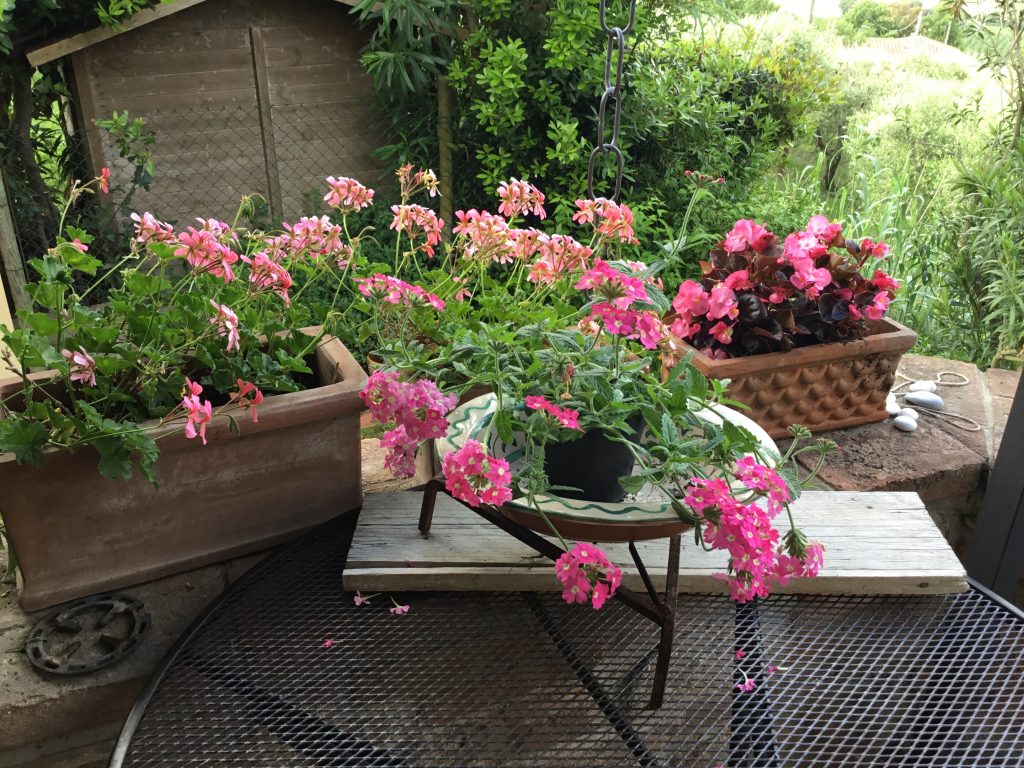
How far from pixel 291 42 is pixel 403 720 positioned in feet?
11.3

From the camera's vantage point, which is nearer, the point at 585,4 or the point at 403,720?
the point at 403,720

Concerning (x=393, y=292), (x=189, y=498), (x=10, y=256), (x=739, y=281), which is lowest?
(x=10, y=256)

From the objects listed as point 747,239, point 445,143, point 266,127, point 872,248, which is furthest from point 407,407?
point 266,127

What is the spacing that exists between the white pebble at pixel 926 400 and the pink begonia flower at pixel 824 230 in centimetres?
51

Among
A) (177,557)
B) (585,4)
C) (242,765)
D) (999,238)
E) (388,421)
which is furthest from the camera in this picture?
(999,238)

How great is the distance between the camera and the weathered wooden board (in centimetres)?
122

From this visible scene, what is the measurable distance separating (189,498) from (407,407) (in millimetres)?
447

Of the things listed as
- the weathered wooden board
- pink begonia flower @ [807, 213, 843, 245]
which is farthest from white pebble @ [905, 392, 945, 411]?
the weathered wooden board

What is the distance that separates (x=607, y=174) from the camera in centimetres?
340

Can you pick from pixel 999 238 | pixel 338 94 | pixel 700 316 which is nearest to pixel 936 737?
pixel 700 316

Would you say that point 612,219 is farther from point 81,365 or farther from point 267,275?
point 81,365

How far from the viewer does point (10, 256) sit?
3262 millimetres

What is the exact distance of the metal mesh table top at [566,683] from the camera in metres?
1.00

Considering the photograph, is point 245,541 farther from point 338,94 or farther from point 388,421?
point 338,94
